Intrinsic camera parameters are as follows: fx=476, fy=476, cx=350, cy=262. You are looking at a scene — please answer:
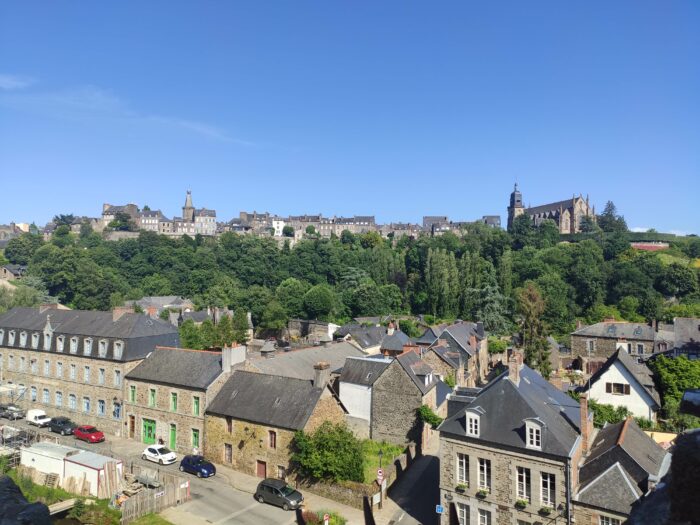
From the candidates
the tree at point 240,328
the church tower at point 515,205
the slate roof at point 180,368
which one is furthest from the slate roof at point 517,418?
the church tower at point 515,205

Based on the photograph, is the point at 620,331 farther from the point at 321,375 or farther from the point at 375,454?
the point at 321,375

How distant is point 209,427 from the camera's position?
2555cm

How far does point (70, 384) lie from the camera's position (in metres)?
31.9

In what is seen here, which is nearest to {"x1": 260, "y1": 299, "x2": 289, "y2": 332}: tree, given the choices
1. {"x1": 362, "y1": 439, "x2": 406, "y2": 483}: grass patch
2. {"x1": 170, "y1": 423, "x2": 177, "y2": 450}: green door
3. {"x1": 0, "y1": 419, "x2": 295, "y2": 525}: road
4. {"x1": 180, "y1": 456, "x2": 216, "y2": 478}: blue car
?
{"x1": 170, "y1": 423, "x2": 177, "y2": 450}: green door

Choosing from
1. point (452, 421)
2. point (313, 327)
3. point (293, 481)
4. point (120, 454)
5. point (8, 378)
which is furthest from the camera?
point (313, 327)

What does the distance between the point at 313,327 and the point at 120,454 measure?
35375 mm

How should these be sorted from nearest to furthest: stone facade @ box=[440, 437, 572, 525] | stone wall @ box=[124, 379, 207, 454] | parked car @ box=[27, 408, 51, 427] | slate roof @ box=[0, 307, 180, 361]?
1. stone facade @ box=[440, 437, 572, 525]
2. stone wall @ box=[124, 379, 207, 454]
3. slate roof @ box=[0, 307, 180, 361]
4. parked car @ box=[27, 408, 51, 427]

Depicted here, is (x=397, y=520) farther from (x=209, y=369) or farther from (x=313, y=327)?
(x=313, y=327)

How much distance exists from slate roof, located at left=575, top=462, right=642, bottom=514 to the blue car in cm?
1664

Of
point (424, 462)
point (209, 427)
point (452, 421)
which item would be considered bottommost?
point (424, 462)

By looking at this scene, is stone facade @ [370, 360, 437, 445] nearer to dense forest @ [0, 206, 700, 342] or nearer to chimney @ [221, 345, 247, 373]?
chimney @ [221, 345, 247, 373]

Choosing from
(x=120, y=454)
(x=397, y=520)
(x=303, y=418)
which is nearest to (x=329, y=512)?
(x=397, y=520)

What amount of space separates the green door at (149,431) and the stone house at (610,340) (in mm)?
37176

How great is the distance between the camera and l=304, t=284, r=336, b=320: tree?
2459 inches
